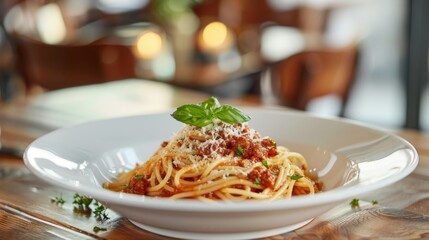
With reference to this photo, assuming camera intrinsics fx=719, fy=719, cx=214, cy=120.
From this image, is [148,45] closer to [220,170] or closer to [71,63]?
[71,63]

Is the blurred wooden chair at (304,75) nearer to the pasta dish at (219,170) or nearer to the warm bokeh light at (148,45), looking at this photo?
the warm bokeh light at (148,45)

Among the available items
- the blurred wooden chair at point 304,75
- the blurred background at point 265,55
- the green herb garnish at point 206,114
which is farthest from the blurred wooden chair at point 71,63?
the green herb garnish at point 206,114

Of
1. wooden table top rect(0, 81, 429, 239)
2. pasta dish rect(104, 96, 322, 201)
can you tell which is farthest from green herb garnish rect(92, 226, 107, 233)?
pasta dish rect(104, 96, 322, 201)

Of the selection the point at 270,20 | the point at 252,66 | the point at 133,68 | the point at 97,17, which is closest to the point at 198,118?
the point at 133,68

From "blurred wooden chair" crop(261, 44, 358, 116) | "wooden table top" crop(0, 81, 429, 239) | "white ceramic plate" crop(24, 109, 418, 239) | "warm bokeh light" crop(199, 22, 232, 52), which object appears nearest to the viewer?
"white ceramic plate" crop(24, 109, 418, 239)

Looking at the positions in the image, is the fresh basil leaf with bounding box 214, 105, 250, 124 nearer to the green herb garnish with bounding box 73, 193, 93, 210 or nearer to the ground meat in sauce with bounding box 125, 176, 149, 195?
the ground meat in sauce with bounding box 125, 176, 149, 195

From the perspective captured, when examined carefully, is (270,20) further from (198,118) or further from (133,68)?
(198,118)
